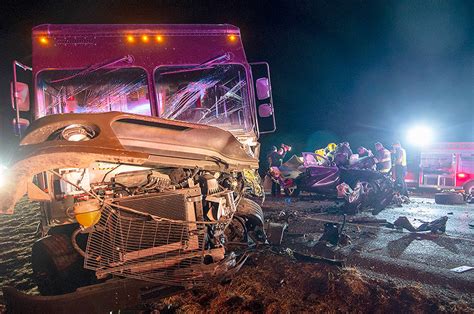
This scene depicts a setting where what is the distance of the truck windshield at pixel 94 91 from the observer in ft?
13.3

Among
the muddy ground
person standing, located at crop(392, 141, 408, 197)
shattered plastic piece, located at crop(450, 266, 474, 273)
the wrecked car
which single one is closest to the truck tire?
person standing, located at crop(392, 141, 408, 197)

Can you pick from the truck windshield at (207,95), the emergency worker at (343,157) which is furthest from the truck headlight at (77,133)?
the emergency worker at (343,157)

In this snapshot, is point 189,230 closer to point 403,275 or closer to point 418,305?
point 418,305

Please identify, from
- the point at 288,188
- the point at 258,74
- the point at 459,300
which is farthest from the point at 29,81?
the point at 288,188

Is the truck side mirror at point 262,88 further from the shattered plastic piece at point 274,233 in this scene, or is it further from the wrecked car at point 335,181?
the wrecked car at point 335,181

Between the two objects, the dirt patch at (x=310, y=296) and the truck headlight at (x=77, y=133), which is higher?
the truck headlight at (x=77, y=133)

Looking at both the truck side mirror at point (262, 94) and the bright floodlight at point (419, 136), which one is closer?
the truck side mirror at point (262, 94)

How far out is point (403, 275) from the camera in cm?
360

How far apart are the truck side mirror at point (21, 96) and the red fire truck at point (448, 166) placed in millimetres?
12089

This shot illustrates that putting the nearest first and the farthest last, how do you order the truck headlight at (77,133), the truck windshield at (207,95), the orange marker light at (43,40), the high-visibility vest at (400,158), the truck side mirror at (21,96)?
the truck headlight at (77,133) < the truck side mirror at (21,96) < the orange marker light at (43,40) < the truck windshield at (207,95) < the high-visibility vest at (400,158)

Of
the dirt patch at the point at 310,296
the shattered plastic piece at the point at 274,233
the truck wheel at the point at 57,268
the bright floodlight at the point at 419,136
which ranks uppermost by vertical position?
the bright floodlight at the point at 419,136

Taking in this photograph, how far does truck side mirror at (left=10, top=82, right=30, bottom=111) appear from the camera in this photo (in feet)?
12.3

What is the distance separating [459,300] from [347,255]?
1474 millimetres

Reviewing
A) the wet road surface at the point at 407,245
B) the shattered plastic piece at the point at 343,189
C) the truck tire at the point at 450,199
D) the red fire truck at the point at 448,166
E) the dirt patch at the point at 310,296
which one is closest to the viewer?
the dirt patch at the point at 310,296
